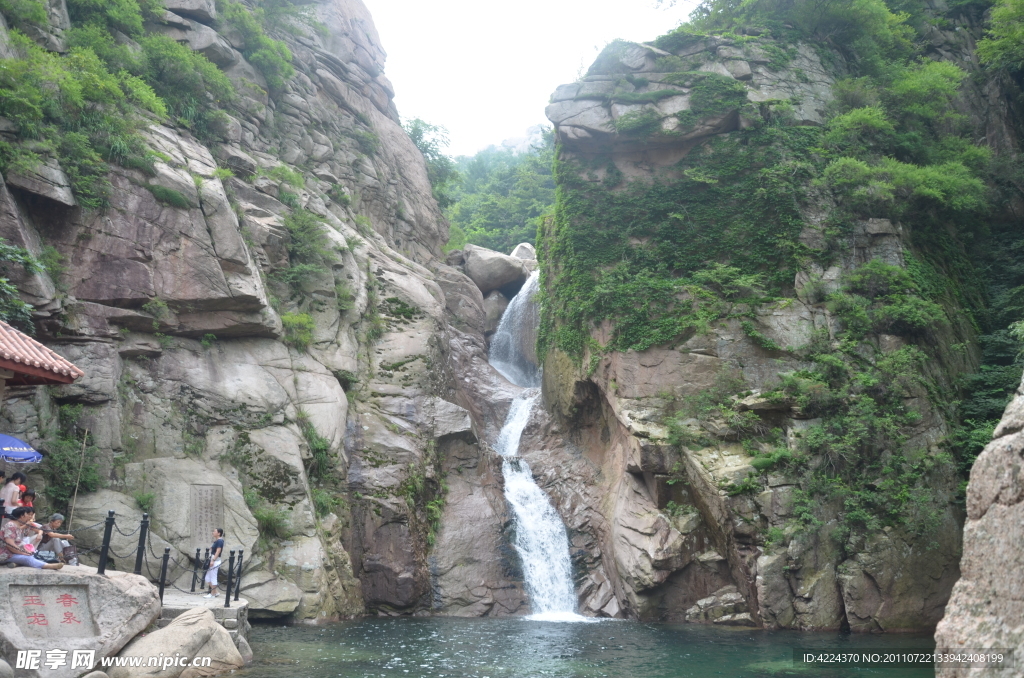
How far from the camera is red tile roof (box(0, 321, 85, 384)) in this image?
1027 centimetres

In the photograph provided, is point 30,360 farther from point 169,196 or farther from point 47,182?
point 169,196

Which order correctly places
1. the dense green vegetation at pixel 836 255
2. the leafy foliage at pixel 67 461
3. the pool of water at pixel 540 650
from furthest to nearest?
1. the dense green vegetation at pixel 836 255
2. the leafy foliage at pixel 67 461
3. the pool of water at pixel 540 650

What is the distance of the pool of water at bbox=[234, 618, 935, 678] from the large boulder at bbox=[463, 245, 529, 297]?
18970 millimetres

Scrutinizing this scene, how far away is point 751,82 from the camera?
24328 mm

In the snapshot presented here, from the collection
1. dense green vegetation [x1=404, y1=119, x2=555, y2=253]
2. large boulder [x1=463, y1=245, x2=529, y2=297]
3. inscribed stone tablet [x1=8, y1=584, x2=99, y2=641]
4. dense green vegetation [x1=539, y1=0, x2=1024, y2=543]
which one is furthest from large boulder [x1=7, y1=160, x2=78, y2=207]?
dense green vegetation [x1=404, y1=119, x2=555, y2=253]

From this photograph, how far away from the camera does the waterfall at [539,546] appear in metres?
19.0

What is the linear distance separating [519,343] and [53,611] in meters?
22.0

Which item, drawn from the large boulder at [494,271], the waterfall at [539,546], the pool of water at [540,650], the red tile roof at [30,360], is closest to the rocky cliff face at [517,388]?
the waterfall at [539,546]

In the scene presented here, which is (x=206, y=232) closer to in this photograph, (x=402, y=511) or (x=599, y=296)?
(x=402, y=511)

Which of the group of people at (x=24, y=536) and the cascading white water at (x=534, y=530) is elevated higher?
the group of people at (x=24, y=536)

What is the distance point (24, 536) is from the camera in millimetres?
9742

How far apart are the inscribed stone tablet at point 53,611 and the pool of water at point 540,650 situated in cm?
235

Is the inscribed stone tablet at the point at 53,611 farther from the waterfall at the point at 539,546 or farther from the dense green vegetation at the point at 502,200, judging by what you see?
the dense green vegetation at the point at 502,200

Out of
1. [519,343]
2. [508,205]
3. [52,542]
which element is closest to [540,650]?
[52,542]
